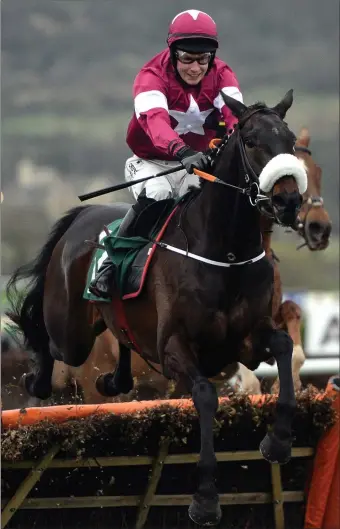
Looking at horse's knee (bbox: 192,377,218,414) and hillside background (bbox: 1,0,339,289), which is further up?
hillside background (bbox: 1,0,339,289)

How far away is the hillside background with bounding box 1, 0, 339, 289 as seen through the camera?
48.8 ft

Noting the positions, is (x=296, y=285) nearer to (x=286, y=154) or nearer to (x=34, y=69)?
(x=34, y=69)

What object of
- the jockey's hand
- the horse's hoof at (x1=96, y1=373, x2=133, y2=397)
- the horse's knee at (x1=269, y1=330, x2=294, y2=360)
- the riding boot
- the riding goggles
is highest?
the riding goggles

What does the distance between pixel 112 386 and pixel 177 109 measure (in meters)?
1.81

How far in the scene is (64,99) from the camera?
16.7 m

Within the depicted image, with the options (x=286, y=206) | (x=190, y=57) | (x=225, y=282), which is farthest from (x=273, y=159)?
(x=190, y=57)

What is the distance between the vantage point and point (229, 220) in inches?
176

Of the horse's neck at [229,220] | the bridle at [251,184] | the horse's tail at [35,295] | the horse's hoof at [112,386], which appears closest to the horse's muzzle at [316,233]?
the horse's tail at [35,295]

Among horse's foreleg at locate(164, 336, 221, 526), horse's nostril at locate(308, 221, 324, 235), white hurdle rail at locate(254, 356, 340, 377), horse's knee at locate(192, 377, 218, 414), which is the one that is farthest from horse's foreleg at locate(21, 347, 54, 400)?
white hurdle rail at locate(254, 356, 340, 377)

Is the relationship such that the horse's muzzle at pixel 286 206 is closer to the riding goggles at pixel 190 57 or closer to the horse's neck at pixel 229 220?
the horse's neck at pixel 229 220

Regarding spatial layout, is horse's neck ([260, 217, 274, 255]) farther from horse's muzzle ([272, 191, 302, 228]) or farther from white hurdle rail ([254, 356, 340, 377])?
white hurdle rail ([254, 356, 340, 377])

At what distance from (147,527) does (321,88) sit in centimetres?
1321

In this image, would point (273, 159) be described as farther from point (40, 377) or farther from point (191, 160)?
point (40, 377)

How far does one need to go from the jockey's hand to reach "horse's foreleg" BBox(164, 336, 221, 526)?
846 millimetres
